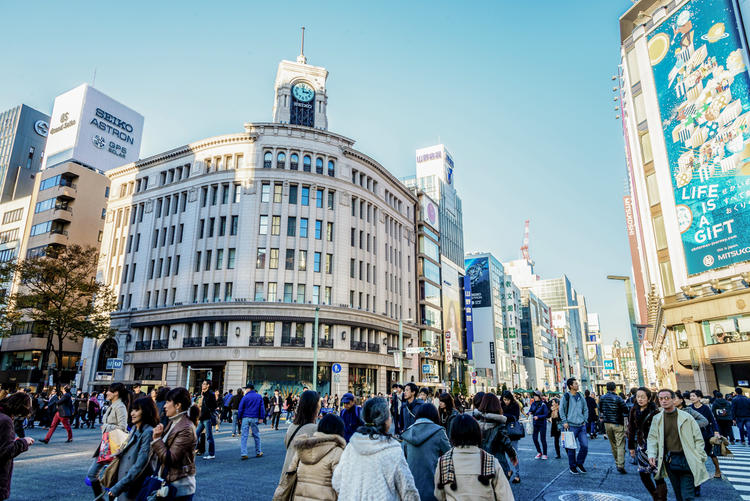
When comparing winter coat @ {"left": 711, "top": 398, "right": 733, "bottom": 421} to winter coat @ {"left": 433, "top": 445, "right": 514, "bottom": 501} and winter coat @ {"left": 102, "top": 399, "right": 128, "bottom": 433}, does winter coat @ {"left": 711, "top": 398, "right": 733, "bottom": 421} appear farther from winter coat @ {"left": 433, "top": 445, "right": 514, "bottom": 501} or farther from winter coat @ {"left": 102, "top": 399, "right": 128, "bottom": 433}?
winter coat @ {"left": 102, "top": 399, "right": 128, "bottom": 433}

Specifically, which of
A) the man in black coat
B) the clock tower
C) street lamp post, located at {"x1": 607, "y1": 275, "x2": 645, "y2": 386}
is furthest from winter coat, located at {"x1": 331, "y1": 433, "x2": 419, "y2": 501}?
street lamp post, located at {"x1": 607, "y1": 275, "x2": 645, "y2": 386}

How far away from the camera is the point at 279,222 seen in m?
41.7

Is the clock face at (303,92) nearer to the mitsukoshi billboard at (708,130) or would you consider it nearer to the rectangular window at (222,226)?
the rectangular window at (222,226)

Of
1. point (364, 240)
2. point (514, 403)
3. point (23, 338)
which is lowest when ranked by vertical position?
point (514, 403)

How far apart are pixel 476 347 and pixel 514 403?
74410mm

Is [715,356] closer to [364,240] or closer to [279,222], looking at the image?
[364,240]

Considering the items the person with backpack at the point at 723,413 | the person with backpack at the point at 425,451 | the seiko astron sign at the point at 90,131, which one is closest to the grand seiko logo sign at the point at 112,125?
the seiko astron sign at the point at 90,131

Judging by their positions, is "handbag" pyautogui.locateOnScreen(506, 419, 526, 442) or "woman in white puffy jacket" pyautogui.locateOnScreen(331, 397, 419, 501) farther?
"handbag" pyautogui.locateOnScreen(506, 419, 526, 442)

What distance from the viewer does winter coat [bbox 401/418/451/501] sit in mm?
4461

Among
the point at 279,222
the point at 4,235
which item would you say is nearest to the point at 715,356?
the point at 279,222

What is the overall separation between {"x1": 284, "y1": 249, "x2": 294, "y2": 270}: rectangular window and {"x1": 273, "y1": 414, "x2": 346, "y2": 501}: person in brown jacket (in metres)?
37.5

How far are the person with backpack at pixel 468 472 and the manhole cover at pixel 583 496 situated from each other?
4519 millimetres

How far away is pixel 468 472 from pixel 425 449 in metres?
1.00

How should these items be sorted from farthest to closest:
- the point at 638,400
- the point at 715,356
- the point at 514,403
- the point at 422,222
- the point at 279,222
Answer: the point at 422,222 → the point at 279,222 → the point at 715,356 → the point at 514,403 → the point at 638,400
